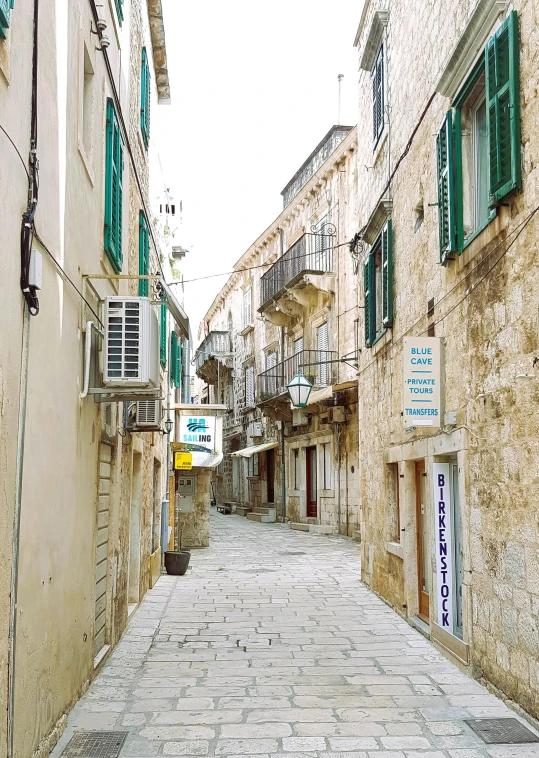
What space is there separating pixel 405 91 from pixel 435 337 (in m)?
3.86

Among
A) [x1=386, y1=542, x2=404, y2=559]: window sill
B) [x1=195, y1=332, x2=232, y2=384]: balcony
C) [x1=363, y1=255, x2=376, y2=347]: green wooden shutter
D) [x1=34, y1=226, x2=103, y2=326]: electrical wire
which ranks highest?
[x1=195, y1=332, x2=232, y2=384]: balcony

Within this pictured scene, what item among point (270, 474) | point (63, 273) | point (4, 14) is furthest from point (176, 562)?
point (270, 474)

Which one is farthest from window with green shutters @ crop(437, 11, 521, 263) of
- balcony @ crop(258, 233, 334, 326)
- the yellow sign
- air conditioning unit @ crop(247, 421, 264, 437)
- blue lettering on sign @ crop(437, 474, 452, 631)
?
air conditioning unit @ crop(247, 421, 264, 437)

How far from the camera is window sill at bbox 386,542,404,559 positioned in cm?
1029

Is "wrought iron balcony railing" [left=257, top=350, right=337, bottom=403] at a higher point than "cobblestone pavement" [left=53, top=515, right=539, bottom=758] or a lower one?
higher

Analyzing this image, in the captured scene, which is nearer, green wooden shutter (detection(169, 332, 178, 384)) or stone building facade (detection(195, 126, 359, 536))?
green wooden shutter (detection(169, 332, 178, 384))

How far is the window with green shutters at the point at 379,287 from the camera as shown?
10.8 m

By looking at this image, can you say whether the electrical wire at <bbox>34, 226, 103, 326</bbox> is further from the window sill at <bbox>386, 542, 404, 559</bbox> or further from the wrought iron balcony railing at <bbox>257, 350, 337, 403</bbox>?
the wrought iron balcony railing at <bbox>257, 350, 337, 403</bbox>

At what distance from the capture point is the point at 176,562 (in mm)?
14289

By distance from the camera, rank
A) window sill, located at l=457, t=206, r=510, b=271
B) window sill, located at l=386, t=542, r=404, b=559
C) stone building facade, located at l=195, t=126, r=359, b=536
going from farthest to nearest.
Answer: stone building facade, located at l=195, t=126, r=359, b=536 < window sill, located at l=386, t=542, r=404, b=559 < window sill, located at l=457, t=206, r=510, b=271

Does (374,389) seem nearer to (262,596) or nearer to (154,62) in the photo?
(262,596)

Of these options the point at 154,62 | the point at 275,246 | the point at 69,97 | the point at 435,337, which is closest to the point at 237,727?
the point at 435,337

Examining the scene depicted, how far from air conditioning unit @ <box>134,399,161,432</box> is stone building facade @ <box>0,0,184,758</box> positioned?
0.17 metres

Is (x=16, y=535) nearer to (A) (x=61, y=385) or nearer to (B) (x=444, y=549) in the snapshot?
(A) (x=61, y=385)
